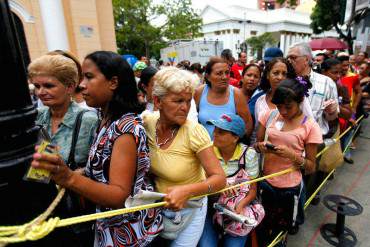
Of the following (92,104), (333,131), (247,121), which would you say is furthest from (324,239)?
(92,104)

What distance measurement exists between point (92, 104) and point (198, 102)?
194cm

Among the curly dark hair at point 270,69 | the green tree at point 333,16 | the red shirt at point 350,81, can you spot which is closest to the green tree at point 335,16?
the green tree at point 333,16

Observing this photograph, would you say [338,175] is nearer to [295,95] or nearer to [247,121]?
[247,121]

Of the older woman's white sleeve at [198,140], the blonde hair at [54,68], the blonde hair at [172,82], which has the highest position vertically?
the blonde hair at [54,68]

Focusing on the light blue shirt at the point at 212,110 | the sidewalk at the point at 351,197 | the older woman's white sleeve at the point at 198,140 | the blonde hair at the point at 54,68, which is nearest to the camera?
the older woman's white sleeve at the point at 198,140

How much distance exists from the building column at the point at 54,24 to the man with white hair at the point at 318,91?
396 inches

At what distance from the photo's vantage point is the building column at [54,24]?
9922 millimetres

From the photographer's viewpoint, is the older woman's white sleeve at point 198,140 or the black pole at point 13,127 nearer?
the black pole at point 13,127

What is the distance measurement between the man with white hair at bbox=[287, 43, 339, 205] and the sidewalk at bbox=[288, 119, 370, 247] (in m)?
0.44

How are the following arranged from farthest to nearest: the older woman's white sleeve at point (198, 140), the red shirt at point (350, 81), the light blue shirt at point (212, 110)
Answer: the red shirt at point (350, 81) → the light blue shirt at point (212, 110) → the older woman's white sleeve at point (198, 140)

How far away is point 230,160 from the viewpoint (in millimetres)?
2141

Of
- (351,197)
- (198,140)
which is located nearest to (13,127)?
(198,140)

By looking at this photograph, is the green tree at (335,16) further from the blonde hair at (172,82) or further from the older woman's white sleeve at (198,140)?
the older woman's white sleeve at (198,140)

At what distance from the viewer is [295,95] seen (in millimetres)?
2283
